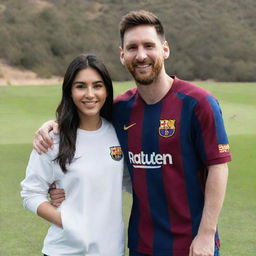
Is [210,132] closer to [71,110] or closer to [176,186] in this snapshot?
[176,186]

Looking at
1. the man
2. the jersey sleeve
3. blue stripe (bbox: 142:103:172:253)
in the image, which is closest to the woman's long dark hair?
the man

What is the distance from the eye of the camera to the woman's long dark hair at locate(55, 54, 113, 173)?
3.03 metres

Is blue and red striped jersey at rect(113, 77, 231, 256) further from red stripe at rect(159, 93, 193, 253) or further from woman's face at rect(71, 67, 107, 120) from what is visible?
woman's face at rect(71, 67, 107, 120)

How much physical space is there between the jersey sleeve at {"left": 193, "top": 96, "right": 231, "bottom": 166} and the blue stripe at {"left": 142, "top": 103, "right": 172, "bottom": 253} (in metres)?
0.22

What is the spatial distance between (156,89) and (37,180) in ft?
2.47

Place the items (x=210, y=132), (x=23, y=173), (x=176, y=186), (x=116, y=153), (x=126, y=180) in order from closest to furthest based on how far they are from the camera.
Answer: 1. (x=210, y=132)
2. (x=176, y=186)
3. (x=116, y=153)
4. (x=126, y=180)
5. (x=23, y=173)

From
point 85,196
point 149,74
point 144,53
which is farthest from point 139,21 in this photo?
point 85,196

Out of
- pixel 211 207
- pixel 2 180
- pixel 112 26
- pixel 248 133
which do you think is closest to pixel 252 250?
pixel 211 207

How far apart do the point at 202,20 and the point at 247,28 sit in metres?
3.14

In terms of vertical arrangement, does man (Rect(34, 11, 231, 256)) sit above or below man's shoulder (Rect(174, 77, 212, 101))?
below

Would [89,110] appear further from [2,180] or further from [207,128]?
[2,180]

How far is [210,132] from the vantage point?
2.91 meters

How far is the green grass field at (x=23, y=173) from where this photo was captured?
551cm

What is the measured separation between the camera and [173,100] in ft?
9.95
